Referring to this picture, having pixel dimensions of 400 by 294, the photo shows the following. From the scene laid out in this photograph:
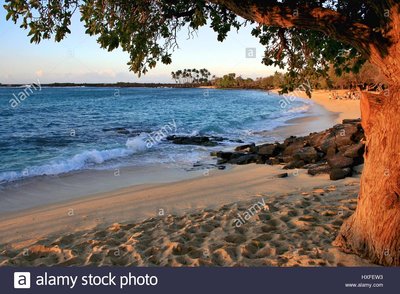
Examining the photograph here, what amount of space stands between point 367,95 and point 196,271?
3628 mm

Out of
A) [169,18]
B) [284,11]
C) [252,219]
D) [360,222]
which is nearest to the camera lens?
[284,11]

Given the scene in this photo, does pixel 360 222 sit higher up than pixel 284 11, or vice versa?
pixel 284 11

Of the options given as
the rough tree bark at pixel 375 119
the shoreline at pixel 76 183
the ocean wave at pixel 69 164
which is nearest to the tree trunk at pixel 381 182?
the rough tree bark at pixel 375 119

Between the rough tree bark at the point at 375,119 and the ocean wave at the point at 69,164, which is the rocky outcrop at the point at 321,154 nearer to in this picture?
the ocean wave at the point at 69,164

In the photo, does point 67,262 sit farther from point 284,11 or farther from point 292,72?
point 292,72

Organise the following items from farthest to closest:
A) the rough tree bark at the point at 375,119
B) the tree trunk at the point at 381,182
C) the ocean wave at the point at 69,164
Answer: the ocean wave at the point at 69,164 < the tree trunk at the point at 381,182 < the rough tree bark at the point at 375,119

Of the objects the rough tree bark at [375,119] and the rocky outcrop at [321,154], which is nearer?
the rough tree bark at [375,119]

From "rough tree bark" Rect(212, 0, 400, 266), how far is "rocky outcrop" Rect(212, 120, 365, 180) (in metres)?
6.02

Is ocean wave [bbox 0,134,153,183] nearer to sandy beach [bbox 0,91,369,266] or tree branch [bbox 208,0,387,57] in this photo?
sandy beach [bbox 0,91,369,266]

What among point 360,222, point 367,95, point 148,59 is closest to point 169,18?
point 148,59

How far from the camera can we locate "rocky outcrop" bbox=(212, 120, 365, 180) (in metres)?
12.5

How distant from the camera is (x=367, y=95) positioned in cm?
579

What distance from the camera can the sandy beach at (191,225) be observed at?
628 centimetres

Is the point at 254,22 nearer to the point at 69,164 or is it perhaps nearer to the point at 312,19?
the point at 312,19
